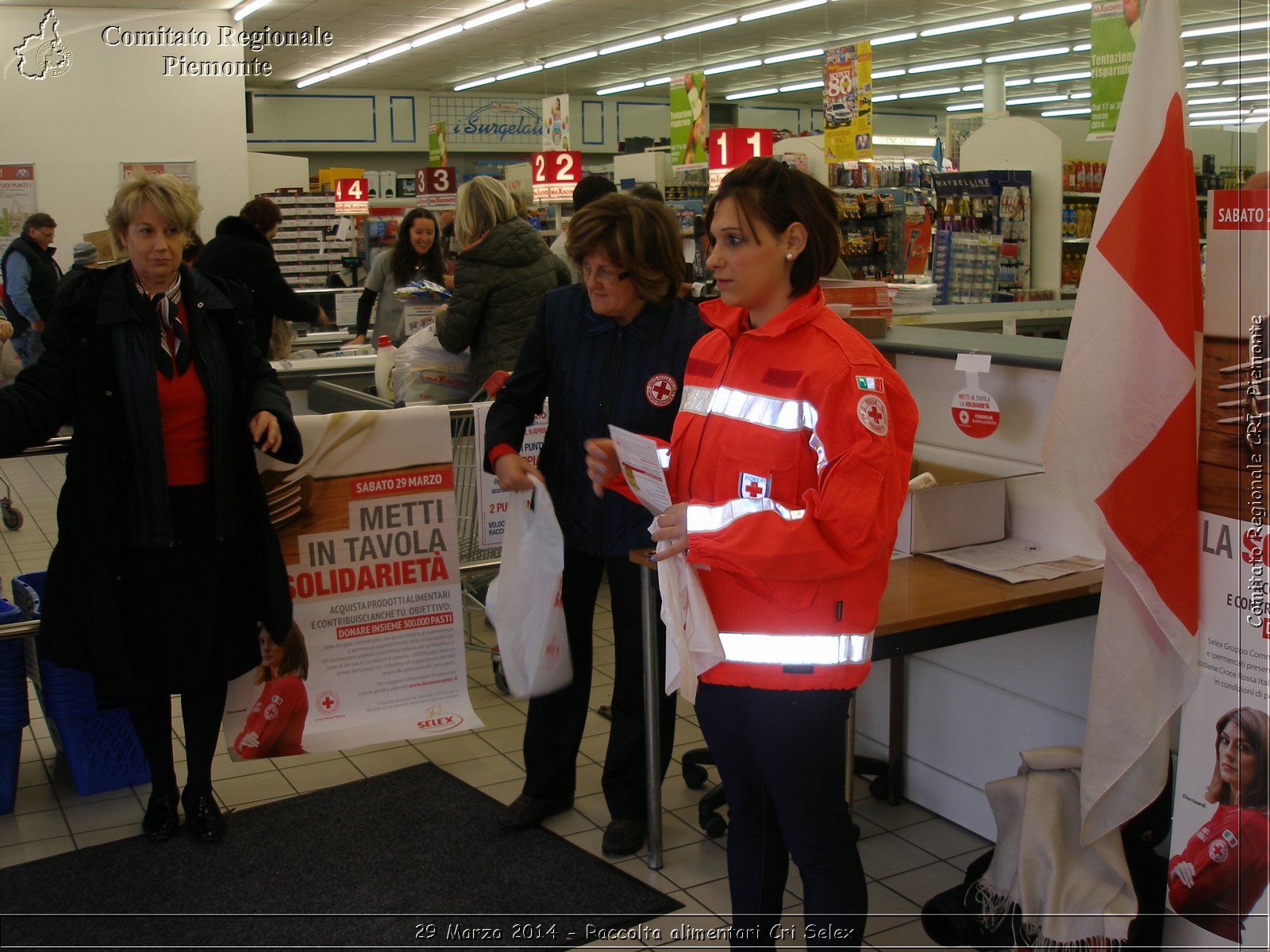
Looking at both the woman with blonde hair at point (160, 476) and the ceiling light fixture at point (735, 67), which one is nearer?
the woman with blonde hair at point (160, 476)

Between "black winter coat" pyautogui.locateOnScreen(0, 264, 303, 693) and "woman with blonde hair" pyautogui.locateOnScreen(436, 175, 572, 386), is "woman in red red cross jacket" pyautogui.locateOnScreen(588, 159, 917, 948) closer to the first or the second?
"black winter coat" pyautogui.locateOnScreen(0, 264, 303, 693)

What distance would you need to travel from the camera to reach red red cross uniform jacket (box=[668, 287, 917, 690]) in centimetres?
195

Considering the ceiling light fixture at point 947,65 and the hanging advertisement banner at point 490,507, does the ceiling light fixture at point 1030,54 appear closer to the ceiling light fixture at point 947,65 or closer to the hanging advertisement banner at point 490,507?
A: the ceiling light fixture at point 947,65

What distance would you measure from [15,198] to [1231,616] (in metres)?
11.3

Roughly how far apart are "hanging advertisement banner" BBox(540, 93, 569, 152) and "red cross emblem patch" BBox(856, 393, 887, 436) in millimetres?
13548

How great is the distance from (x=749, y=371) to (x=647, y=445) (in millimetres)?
233

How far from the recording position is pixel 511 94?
23.3 metres

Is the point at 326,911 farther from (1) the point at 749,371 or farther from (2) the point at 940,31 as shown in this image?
(2) the point at 940,31

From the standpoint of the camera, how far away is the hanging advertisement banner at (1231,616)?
2.15 m

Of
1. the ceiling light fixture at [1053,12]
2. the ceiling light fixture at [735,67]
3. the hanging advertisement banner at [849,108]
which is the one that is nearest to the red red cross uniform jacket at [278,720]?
the hanging advertisement banner at [849,108]

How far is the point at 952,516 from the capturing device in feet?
10.4

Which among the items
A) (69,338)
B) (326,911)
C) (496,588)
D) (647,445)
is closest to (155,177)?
(69,338)

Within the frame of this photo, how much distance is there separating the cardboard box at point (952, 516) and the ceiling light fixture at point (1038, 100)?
22.7 m

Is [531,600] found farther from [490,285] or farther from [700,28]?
[700,28]
